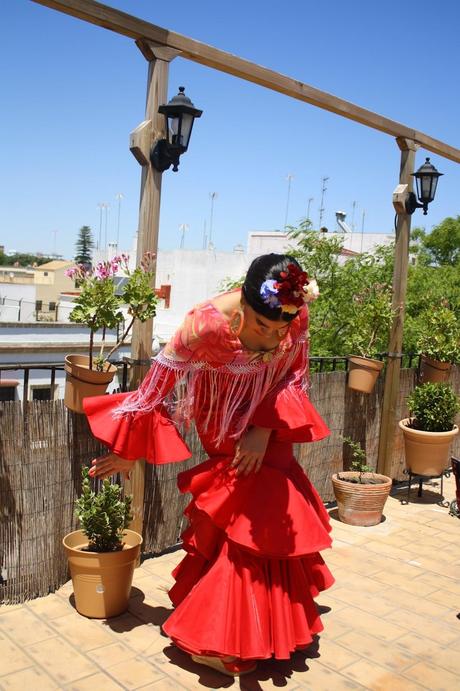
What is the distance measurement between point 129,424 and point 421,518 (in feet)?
10.5

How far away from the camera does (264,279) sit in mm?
2508

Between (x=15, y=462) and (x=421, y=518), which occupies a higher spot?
(x=15, y=462)

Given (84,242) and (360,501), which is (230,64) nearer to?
(360,501)

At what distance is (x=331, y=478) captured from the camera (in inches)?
205

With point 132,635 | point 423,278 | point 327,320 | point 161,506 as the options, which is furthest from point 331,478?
point 423,278

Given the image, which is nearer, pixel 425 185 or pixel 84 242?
pixel 425 185

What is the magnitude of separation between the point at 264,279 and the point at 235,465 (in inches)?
33.1

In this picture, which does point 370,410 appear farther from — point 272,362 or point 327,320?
point 327,320

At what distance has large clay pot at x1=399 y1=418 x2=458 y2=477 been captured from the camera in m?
5.51

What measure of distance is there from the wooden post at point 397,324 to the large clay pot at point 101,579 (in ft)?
9.79

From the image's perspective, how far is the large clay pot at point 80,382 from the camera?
3297 millimetres

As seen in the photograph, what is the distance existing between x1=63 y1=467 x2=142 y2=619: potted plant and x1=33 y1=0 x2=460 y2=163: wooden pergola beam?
89.3 inches

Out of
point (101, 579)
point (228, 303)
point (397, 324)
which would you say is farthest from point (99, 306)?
point (397, 324)

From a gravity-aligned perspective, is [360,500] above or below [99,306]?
below
